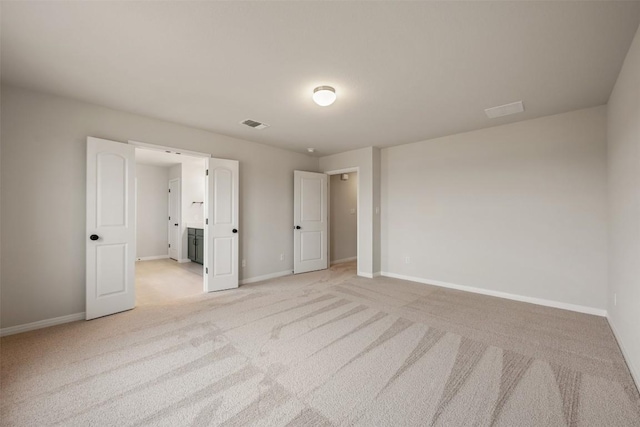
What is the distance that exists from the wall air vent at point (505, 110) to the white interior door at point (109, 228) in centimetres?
452

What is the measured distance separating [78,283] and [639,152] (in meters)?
5.33

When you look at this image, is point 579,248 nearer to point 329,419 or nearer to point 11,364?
point 329,419

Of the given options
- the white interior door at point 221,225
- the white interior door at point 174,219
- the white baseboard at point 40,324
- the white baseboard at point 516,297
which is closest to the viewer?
the white baseboard at point 40,324

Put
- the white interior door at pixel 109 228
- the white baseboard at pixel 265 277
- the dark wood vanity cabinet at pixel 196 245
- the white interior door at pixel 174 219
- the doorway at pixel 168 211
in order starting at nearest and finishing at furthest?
1. the white interior door at pixel 109 228
2. the white baseboard at pixel 265 277
3. the dark wood vanity cabinet at pixel 196 245
4. the doorway at pixel 168 211
5. the white interior door at pixel 174 219

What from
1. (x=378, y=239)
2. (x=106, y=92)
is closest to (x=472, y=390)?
(x=378, y=239)

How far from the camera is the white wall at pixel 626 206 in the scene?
1989mm

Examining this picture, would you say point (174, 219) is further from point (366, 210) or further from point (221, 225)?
point (366, 210)

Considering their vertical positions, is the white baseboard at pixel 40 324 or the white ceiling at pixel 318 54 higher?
the white ceiling at pixel 318 54

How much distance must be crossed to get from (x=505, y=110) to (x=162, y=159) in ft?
22.3

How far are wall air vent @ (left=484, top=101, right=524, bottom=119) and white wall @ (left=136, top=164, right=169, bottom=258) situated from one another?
7638mm

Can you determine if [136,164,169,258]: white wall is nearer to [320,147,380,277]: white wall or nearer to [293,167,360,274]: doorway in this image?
[293,167,360,274]: doorway

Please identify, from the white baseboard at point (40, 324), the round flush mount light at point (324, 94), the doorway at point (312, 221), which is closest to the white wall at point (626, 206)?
the round flush mount light at point (324, 94)

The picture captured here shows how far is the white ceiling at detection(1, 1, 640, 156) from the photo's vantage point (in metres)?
1.76

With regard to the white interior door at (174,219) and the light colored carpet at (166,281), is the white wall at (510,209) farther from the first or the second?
the white interior door at (174,219)
